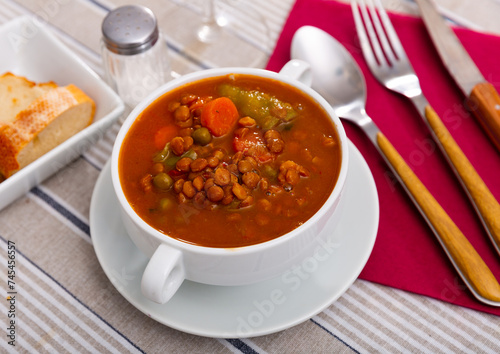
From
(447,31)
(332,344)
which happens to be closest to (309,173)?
(332,344)

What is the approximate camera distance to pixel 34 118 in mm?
1973

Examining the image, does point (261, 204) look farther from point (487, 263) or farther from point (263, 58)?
point (263, 58)

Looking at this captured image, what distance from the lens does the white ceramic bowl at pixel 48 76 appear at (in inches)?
73.9

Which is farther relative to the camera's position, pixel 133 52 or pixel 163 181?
pixel 133 52

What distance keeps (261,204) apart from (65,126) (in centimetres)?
94

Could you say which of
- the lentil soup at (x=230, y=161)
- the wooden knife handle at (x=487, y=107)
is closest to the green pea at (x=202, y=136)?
the lentil soup at (x=230, y=161)

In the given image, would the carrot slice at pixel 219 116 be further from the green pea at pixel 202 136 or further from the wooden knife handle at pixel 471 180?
the wooden knife handle at pixel 471 180

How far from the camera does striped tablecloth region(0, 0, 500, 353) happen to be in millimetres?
1641

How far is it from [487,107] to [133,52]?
4.40 feet

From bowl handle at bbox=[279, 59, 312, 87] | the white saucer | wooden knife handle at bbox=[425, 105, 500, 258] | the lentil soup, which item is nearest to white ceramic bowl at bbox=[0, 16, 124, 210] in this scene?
the white saucer

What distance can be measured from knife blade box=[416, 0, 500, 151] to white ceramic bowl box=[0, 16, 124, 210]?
1.30 meters

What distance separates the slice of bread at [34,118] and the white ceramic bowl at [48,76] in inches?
2.9

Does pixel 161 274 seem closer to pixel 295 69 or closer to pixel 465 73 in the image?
pixel 295 69

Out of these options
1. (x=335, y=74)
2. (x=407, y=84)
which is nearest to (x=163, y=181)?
(x=335, y=74)
